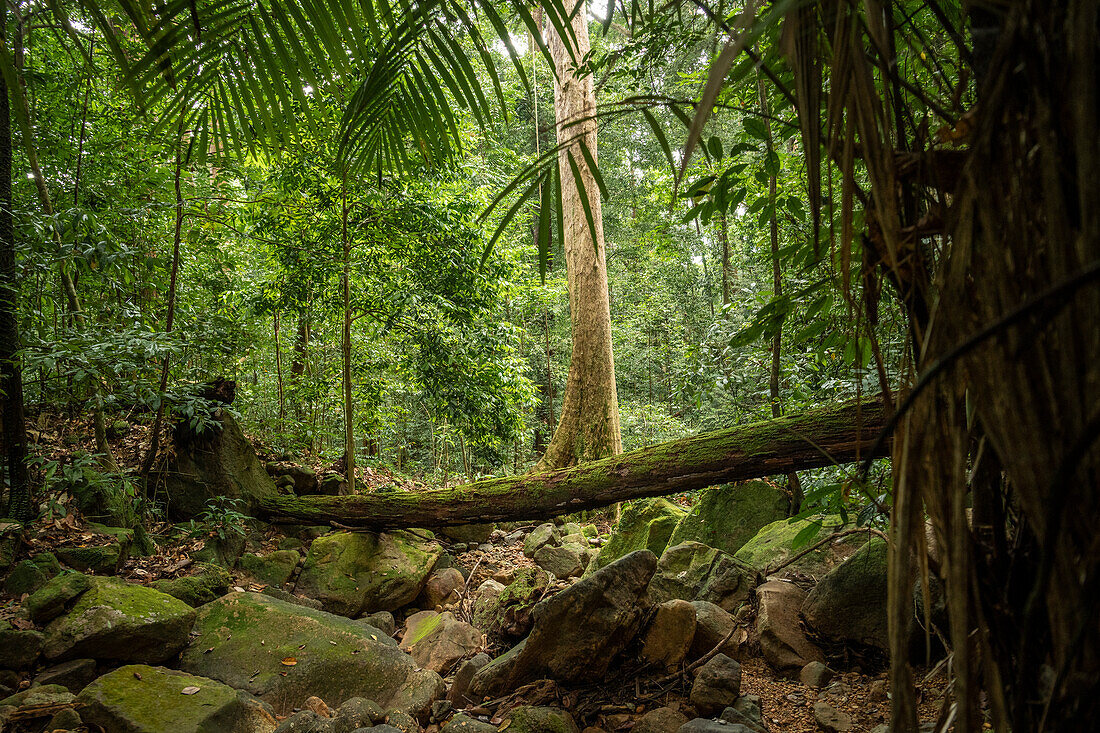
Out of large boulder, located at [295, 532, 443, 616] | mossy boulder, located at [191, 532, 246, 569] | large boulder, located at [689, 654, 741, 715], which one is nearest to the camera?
large boulder, located at [689, 654, 741, 715]

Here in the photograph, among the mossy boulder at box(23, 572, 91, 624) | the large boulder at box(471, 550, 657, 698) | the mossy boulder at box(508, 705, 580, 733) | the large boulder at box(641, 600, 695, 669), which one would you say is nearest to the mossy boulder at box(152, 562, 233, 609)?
the mossy boulder at box(23, 572, 91, 624)

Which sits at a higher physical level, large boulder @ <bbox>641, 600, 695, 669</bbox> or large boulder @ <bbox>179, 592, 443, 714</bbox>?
large boulder @ <bbox>641, 600, 695, 669</bbox>

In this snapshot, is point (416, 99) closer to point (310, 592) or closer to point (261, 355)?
point (310, 592)

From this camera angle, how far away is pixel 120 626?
8.23ft

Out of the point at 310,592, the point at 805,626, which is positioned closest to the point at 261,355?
the point at 310,592

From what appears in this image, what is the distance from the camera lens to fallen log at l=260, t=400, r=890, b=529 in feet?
8.59

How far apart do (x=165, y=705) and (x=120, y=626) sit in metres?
0.55

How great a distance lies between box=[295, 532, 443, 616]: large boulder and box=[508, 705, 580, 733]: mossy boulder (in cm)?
212

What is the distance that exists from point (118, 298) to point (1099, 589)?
5254 millimetres

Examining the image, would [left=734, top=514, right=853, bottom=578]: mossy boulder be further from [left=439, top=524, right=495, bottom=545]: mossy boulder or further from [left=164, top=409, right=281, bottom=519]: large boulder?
[left=164, top=409, right=281, bottom=519]: large boulder

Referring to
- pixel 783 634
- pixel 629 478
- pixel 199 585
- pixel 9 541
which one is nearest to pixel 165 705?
pixel 199 585

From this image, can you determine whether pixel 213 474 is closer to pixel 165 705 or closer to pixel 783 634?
pixel 165 705

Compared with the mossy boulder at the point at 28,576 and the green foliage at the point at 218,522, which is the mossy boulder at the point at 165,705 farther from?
the green foliage at the point at 218,522

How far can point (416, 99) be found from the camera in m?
1.11
